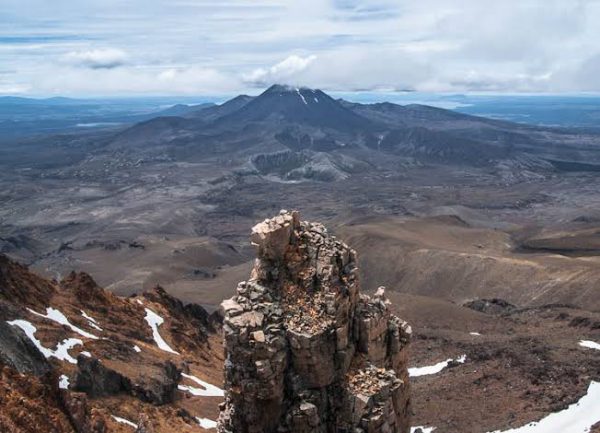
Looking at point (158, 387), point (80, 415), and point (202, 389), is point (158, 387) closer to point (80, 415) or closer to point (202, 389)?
point (202, 389)

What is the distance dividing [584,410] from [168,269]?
10140cm

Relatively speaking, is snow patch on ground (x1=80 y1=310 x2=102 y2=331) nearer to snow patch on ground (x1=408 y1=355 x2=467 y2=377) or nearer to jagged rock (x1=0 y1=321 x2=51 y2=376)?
jagged rock (x1=0 y1=321 x2=51 y2=376)

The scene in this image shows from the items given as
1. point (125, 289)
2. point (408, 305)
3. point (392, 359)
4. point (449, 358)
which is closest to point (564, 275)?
point (408, 305)

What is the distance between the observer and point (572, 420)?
36531mm

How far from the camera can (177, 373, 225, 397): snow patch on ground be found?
4628cm

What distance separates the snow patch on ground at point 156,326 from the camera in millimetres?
57719

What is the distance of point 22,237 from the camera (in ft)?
559

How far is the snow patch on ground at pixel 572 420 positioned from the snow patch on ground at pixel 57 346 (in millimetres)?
25561

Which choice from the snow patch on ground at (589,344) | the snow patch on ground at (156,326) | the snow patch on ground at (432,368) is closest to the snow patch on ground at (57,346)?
the snow patch on ground at (156,326)

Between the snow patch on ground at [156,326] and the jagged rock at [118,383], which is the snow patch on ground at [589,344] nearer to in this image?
the jagged rock at [118,383]

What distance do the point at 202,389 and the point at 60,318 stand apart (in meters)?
12.7

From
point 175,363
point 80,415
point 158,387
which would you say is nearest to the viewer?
point 80,415

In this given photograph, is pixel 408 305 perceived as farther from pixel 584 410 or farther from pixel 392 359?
pixel 392 359

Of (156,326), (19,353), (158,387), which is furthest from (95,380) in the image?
(156,326)
